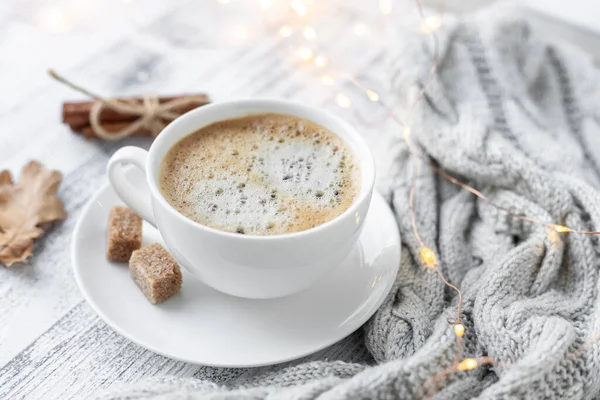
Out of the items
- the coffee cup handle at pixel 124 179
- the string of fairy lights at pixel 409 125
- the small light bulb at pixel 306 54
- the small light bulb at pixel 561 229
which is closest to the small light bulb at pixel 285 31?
the string of fairy lights at pixel 409 125

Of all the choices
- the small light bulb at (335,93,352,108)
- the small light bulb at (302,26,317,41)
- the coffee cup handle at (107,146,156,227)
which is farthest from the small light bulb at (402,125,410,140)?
the coffee cup handle at (107,146,156,227)

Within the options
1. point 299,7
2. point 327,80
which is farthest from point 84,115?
point 299,7

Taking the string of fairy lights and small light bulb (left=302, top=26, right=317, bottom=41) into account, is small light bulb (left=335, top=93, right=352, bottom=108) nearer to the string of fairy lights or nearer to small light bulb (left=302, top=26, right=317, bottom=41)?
the string of fairy lights

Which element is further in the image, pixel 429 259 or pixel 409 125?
pixel 409 125

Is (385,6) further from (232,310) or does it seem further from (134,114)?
(232,310)

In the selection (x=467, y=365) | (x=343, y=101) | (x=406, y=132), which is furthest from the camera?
(x=343, y=101)

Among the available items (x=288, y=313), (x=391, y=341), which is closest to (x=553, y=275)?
(x=391, y=341)
